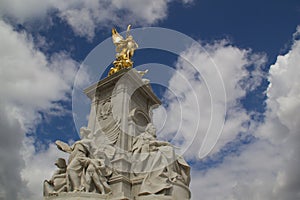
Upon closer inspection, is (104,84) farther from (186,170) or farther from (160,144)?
(186,170)

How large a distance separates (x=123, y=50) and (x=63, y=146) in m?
6.12

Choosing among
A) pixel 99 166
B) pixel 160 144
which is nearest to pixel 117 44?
pixel 160 144

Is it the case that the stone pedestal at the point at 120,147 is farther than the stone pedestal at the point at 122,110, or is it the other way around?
the stone pedestal at the point at 122,110

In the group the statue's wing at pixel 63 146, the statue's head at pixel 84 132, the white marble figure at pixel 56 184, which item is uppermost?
the statue's head at pixel 84 132

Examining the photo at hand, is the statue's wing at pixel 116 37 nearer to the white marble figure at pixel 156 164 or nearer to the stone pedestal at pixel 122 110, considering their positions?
the stone pedestal at pixel 122 110

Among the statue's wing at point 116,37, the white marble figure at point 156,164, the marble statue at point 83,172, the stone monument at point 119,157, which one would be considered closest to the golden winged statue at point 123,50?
the statue's wing at point 116,37

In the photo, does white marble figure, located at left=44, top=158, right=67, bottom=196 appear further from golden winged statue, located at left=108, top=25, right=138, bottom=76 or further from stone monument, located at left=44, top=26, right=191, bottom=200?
golden winged statue, located at left=108, top=25, right=138, bottom=76

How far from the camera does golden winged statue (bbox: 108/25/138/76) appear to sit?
1440cm

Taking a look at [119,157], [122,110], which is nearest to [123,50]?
[122,110]

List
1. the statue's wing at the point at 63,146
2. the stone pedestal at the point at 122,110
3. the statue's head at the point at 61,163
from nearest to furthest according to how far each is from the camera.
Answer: the statue's head at the point at 61,163 → the stone pedestal at the point at 122,110 → the statue's wing at the point at 63,146

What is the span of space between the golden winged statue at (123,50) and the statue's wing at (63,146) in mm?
4404

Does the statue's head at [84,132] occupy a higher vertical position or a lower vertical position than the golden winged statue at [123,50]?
lower

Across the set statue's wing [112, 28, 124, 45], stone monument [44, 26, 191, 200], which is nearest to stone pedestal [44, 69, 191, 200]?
stone monument [44, 26, 191, 200]

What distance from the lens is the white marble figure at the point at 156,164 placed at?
368 inches
